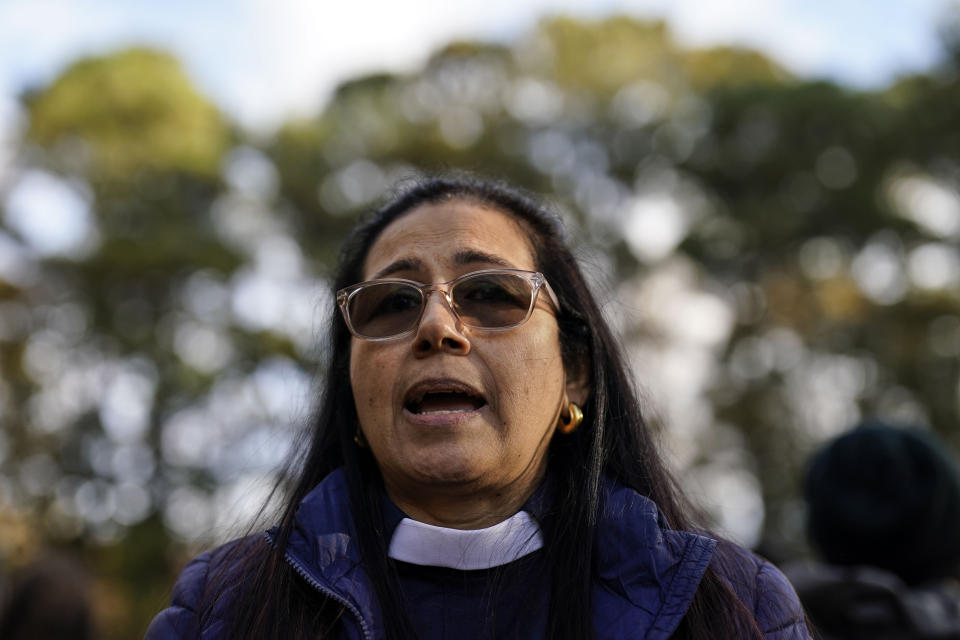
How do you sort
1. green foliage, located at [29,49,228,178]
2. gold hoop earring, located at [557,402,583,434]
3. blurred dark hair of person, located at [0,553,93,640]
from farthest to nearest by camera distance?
green foliage, located at [29,49,228,178]
blurred dark hair of person, located at [0,553,93,640]
gold hoop earring, located at [557,402,583,434]

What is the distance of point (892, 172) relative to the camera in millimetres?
16141

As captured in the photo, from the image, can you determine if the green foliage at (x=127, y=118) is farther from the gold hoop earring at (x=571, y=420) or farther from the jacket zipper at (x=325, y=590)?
the jacket zipper at (x=325, y=590)

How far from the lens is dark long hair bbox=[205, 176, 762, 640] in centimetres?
183

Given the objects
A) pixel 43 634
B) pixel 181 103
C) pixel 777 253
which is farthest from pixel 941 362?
pixel 43 634

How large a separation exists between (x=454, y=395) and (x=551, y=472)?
332mm

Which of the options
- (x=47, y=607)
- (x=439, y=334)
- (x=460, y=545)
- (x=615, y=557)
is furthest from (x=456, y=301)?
(x=47, y=607)

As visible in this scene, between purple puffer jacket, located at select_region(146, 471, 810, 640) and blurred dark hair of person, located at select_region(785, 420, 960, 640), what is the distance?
93 centimetres

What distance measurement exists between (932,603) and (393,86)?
53.1 ft

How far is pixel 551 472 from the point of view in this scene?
2174 millimetres

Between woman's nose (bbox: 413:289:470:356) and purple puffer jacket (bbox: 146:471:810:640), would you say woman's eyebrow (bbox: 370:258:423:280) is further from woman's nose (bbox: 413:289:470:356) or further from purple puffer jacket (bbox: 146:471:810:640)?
purple puffer jacket (bbox: 146:471:810:640)

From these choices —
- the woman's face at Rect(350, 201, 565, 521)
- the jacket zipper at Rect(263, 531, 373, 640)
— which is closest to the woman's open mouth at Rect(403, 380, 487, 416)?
the woman's face at Rect(350, 201, 565, 521)

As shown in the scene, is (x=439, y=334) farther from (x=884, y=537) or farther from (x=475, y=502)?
(x=884, y=537)

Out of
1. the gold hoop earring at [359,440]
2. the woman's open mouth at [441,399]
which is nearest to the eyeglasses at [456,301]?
the woman's open mouth at [441,399]

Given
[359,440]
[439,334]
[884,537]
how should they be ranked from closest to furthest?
[439,334] < [359,440] < [884,537]
